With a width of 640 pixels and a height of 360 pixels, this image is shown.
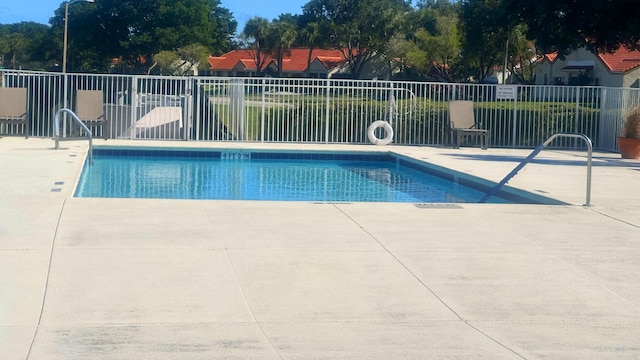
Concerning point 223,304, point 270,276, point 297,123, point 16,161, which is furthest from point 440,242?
point 297,123

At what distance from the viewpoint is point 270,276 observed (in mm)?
6895

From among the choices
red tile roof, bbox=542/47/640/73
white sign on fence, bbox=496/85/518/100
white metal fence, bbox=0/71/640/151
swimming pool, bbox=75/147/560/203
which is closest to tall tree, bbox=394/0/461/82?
red tile roof, bbox=542/47/640/73

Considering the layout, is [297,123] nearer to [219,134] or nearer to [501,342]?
[219,134]

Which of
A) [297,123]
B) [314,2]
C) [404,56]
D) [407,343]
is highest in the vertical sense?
[314,2]

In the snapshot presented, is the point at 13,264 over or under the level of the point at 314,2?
under

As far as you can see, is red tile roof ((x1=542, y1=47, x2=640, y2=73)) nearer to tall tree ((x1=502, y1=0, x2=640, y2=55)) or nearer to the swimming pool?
tall tree ((x1=502, y1=0, x2=640, y2=55))

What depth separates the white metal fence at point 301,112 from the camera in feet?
69.6

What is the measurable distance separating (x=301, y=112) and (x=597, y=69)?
2774 cm

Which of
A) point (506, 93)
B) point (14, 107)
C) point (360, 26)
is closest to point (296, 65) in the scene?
point (360, 26)

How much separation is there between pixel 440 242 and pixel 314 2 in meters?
58.4

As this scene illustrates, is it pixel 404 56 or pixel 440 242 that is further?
pixel 404 56

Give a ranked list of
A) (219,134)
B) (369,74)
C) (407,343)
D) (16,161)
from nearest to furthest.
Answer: (407,343) < (16,161) < (219,134) < (369,74)

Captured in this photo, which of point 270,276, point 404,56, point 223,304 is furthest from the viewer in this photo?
point 404,56

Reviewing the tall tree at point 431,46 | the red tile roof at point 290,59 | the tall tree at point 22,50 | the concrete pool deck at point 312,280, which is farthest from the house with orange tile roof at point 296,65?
the concrete pool deck at point 312,280
